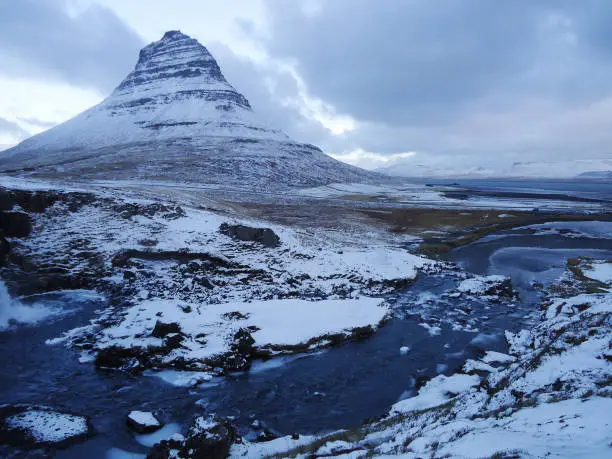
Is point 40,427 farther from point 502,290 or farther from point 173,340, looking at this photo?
point 502,290

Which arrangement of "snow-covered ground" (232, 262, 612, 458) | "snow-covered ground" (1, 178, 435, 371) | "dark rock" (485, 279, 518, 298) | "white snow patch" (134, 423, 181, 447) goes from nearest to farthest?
"snow-covered ground" (232, 262, 612, 458)
"white snow patch" (134, 423, 181, 447)
"snow-covered ground" (1, 178, 435, 371)
"dark rock" (485, 279, 518, 298)

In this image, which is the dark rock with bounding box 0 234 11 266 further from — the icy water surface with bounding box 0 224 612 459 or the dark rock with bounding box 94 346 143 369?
the dark rock with bounding box 94 346 143 369

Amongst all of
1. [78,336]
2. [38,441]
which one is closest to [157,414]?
[38,441]

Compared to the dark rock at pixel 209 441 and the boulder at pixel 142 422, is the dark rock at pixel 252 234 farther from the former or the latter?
the dark rock at pixel 209 441

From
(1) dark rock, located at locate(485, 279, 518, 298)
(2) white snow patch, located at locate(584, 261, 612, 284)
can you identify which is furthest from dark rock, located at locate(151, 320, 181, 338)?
(2) white snow patch, located at locate(584, 261, 612, 284)

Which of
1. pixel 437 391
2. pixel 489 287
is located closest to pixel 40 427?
pixel 437 391

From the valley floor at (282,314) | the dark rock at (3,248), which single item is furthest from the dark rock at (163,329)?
the dark rock at (3,248)

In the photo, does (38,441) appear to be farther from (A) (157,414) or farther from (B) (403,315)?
(B) (403,315)
